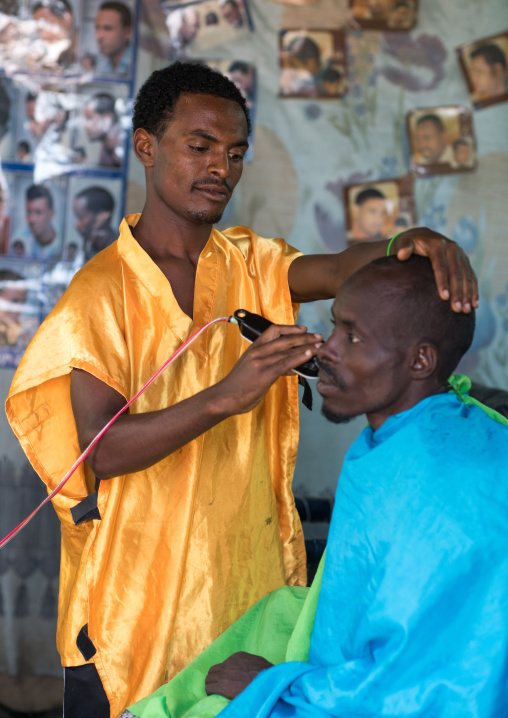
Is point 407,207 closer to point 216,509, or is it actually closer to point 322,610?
point 216,509

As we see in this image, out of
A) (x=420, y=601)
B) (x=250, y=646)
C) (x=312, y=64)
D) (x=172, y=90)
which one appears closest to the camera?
(x=420, y=601)

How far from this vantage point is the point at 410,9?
Answer: 291cm

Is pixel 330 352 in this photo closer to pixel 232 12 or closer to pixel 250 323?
pixel 250 323

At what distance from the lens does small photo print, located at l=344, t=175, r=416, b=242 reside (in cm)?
294

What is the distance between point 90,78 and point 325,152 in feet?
→ 3.05

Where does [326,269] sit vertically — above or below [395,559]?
above

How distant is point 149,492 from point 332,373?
1.69 ft

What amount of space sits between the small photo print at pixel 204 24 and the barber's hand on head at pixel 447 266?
1.84 meters

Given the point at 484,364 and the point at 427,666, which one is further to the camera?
the point at 484,364

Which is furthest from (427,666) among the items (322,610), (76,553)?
(76,553)

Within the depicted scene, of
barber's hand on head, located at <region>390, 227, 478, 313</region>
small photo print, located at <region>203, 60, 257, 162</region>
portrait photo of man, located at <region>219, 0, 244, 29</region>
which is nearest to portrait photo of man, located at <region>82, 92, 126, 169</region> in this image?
small photo print, located at <region>203, 60, 257, 162</region>

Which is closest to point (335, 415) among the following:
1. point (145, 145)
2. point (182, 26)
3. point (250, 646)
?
point (250, 646)

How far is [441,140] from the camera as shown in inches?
115

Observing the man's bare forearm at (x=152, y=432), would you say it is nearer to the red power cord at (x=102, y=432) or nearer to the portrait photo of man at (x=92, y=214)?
the red power cord at (x=102, y=432)
